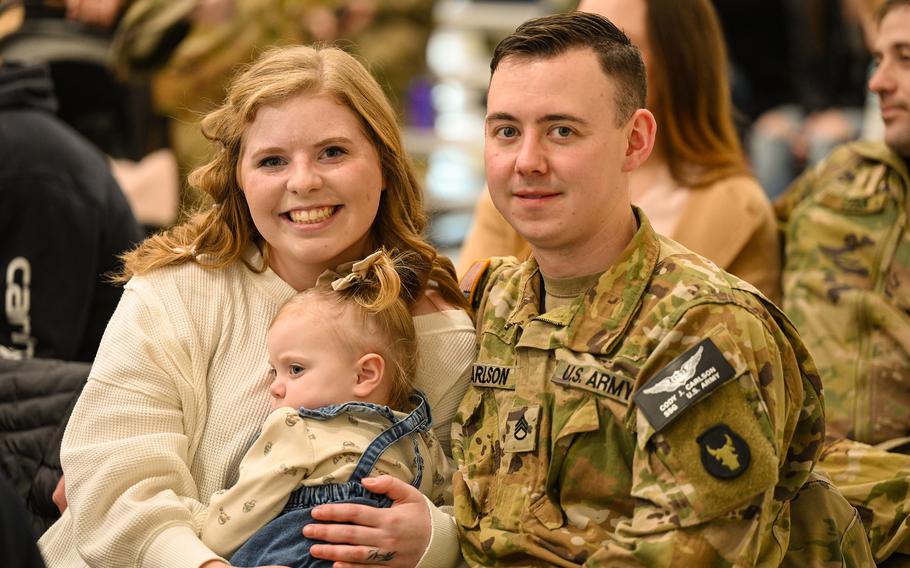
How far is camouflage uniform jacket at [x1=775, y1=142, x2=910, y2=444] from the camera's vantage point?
279cm

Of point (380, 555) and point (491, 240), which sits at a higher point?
point (491, 240)

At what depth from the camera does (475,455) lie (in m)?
2.25

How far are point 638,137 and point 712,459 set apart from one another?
599 millimetres

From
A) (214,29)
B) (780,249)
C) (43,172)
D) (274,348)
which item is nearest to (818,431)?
(274,348)

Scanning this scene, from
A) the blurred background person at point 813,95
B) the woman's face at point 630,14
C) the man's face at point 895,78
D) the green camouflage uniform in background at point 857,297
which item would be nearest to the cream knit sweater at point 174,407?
the green camouflage uniform in background at point 857,297

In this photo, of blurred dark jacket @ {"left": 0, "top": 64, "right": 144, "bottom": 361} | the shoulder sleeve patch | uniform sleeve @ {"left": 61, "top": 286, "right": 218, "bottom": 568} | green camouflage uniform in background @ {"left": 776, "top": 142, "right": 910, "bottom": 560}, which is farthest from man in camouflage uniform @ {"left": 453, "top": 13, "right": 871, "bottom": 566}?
blurred dark jacket @ {"left": 0, "top": 64, "right": 144, "bottom": 361}

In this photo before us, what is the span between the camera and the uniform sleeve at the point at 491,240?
3.29 meters

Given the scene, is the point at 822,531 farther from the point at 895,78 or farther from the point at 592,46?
the point at 895,78

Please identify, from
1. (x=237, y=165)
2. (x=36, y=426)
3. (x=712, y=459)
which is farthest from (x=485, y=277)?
(x=36, y=426)

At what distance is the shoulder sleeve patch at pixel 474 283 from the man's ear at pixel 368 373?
0.34 meters

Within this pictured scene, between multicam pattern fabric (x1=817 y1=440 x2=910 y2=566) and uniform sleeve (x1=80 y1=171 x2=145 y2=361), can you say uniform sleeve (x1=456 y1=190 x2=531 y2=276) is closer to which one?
uniform sleeve (x1=80 y1=171 x2=145 y2=361)

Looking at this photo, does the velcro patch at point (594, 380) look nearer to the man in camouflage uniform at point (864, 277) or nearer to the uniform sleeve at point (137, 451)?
the uniform sleeve at point (137, 451)

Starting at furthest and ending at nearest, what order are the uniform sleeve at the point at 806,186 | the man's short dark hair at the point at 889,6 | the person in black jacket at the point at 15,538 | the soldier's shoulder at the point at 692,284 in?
the uniform sleeve at the point at 806,186 < the man's short dark hair at the point at 889,6 < the soldier's shoulder at the point at 692,284 < the person in black jacket at the point at 15,538

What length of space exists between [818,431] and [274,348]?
96 centimetres
